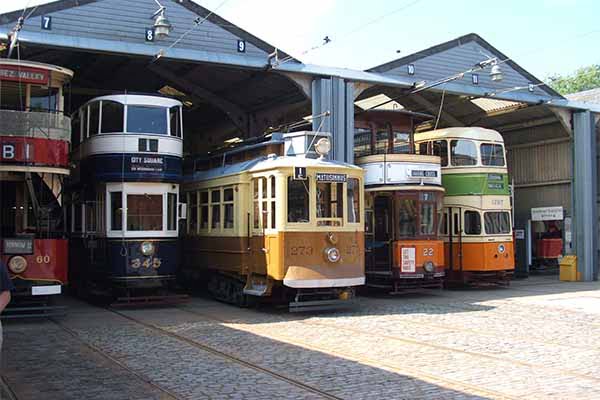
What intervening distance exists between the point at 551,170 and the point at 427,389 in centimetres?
1924

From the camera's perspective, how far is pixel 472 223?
63.2 ft

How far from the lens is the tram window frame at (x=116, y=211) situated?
46.4ft

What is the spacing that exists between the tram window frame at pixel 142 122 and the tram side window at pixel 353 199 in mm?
3912

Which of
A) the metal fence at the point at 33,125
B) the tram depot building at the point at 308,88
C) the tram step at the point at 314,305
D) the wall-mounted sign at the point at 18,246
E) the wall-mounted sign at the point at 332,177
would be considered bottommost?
the tram step at the point at 314,305

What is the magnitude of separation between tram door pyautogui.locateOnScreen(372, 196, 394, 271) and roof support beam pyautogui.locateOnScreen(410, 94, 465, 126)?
5867mm

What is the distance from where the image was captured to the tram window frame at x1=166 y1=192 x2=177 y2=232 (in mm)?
14578

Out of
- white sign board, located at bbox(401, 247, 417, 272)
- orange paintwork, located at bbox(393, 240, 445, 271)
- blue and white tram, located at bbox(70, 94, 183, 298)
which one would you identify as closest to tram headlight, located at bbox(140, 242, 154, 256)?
blue and white tram, located at bbox(70, 94, 183, 298)

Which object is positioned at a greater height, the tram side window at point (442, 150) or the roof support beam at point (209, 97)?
the roof support beam at point (209, 97)

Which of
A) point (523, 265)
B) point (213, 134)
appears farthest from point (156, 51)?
point (523, 265)

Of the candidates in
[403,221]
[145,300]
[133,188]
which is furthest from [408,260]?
[133,188]

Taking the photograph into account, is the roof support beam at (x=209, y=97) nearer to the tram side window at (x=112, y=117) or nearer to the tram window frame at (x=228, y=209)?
the tram side window at (x=112, y=117)

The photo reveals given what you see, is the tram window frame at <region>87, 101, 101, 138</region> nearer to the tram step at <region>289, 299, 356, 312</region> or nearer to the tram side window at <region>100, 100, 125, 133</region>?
the tram side window at <region>100, 100, 125, 133</region>

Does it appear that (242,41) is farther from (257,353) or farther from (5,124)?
(257,353)

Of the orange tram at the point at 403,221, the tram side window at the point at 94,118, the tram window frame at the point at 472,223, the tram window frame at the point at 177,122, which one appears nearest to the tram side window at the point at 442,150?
the tram window frame at the point at 472,223
